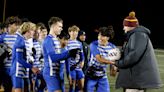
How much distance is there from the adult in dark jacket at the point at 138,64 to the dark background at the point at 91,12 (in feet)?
87.0

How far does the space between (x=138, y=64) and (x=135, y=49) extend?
23 centimetres

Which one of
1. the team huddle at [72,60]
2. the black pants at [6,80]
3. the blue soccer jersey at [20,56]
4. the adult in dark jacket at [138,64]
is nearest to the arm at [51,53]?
the team huddle at [72,60]

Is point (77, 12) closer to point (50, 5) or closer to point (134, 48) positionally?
point (50, 5)

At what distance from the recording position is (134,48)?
543cm

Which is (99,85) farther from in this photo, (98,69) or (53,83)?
(53,83)

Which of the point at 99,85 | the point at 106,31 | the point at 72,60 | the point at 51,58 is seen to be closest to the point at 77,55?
the point at 72,60

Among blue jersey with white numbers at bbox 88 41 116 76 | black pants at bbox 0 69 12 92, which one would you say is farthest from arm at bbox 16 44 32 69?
blue jersey with white numbers at bbox 88 41 116 76

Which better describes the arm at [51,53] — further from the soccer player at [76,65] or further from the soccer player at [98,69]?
the soccer player at [76,65]

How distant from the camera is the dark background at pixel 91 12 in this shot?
33719mm

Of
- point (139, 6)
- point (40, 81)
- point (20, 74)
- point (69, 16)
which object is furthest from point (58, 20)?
point (139, 6)

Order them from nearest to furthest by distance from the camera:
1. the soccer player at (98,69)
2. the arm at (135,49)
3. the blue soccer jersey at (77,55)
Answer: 1. the arm at (135,49)
2. the soccer player at (98,69)
3. the blue soccer jersey at (77,55)

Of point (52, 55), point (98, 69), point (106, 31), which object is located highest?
point (106, 31)

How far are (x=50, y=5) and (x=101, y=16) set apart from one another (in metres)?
4.66

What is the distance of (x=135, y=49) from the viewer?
543 centimetres
